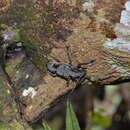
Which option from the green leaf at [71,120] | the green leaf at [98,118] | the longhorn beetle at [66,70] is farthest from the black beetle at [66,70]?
the green leaf at [98,118]

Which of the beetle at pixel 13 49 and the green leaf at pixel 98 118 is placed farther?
the green leaf at pixel 98 118

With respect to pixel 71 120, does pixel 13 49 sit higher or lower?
higher

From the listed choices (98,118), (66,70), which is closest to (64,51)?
(66,70)

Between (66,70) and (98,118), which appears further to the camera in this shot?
(98,118)

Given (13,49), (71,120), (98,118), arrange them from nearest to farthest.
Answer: (71,120) < (13,49) < (98,118)

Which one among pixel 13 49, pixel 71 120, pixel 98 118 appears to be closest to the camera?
pixel 71 120

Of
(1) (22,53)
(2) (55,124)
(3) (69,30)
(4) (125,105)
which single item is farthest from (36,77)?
(2) (55,124)

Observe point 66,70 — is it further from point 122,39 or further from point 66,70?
point 122,39

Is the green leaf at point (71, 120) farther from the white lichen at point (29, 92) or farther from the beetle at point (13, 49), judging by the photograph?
the beetle at point (13, 49)
